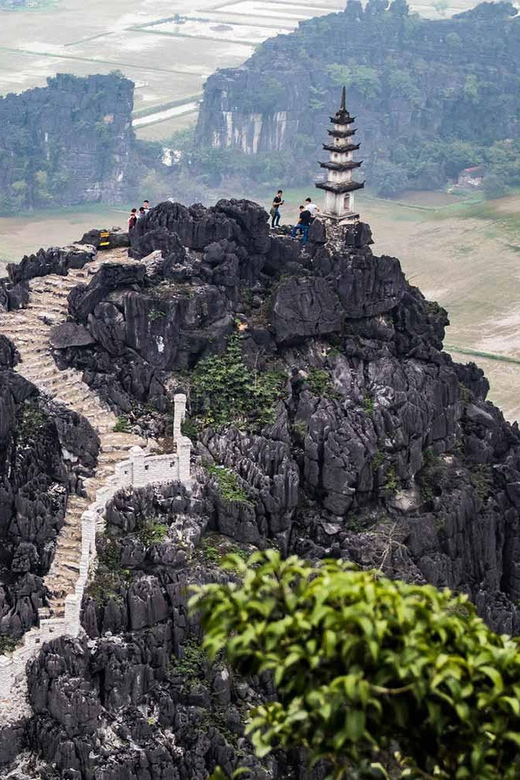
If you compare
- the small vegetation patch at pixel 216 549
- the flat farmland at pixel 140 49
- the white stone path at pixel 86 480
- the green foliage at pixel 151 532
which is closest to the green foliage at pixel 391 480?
the small vegetation patch at pixel 216 549

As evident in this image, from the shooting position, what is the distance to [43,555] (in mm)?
49156

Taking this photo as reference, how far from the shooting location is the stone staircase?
49094 mm

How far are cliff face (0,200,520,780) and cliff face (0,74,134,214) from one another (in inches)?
3005

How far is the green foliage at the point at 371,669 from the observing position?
80.7 feet

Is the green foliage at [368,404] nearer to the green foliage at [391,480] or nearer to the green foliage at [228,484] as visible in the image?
the green foliage at [391,480]

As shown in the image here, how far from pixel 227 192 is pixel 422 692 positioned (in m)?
117

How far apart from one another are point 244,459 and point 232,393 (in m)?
2.57

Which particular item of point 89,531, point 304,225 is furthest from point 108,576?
point 304,225

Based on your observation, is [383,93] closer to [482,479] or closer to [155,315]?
[482,479]

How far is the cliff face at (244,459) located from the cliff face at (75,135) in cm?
7633

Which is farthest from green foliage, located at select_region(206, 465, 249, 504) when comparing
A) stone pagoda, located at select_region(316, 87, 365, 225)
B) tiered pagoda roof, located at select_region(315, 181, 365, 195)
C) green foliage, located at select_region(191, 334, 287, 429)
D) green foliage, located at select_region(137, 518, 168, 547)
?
tiered pagoda roof, located at select_region(315, 181, 365, 195)

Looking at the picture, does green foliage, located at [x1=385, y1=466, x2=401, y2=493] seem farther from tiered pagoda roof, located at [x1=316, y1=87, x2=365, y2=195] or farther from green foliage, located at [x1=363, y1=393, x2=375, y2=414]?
tiered pagoda roof, located at [x1=316, y1=87, x2=365, y2=195]

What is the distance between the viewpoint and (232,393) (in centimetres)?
5444

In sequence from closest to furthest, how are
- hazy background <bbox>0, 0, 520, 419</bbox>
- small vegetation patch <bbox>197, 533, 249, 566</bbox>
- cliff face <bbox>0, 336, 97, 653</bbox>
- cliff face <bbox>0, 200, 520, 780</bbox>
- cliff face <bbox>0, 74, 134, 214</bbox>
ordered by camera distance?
cliff face <bbox>0, 200, 520, 780</bbox> < cliff face <bbox>0, 336, 97, 653</bbox> < small vegetation patch <bbox>197, 533, 249, 566</bbox> < hazy background <bbox>0, 0, 520, 419</bbox> < cliff face <bbox>0, 74, 134, 214</bbox>
